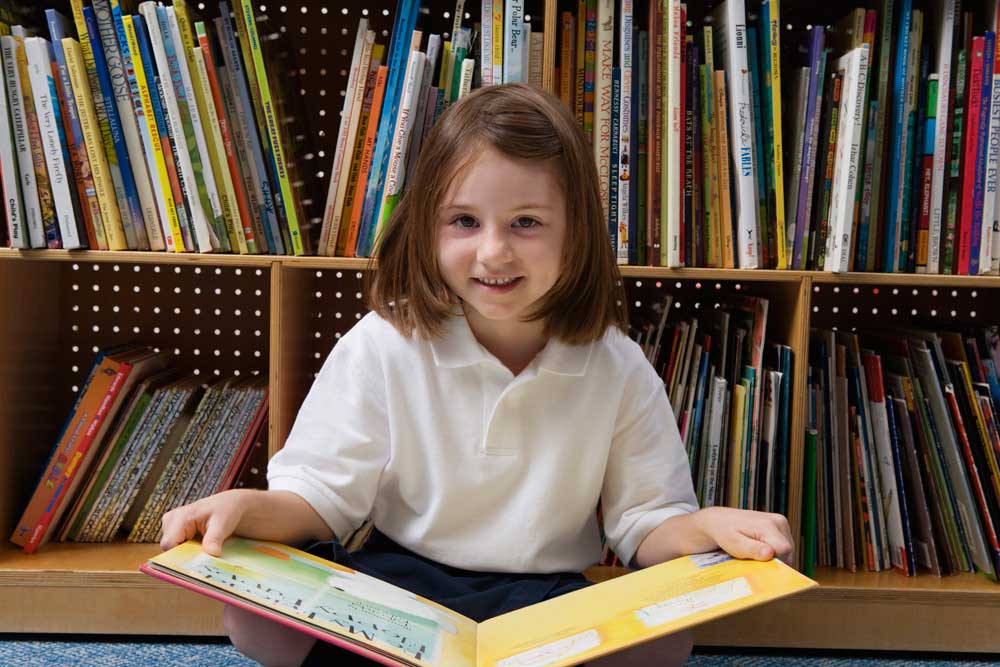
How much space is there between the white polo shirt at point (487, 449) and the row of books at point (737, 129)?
0.27 m

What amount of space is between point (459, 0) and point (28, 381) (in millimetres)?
923

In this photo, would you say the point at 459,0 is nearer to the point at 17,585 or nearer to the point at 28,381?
the point at 28,381

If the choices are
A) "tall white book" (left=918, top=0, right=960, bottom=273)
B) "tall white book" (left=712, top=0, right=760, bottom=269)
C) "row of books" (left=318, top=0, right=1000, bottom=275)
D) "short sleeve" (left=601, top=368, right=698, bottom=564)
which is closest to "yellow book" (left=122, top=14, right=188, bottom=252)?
"row of books" (left=318, top=0, right=1000, bottom=275)

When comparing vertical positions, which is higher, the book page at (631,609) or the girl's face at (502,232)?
the girl's face at (502,232)

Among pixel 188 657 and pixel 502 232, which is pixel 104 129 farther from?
pixel 188 657

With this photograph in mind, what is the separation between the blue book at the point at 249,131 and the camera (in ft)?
4.05

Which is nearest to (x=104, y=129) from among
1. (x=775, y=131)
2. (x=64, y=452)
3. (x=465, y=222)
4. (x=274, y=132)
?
(x=274, y=132)

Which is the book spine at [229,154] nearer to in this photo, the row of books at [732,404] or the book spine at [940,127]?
the row of books at [732,404]

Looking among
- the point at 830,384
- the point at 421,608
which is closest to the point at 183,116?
the point at 421,608

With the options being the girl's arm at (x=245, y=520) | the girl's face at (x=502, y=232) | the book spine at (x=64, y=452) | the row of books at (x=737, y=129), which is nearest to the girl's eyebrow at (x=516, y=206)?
the girl's face at (x=502, y=232)

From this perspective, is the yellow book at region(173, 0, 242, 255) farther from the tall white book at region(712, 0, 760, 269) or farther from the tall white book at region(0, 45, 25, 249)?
the tall white book at region(712, 0, 760, 269)

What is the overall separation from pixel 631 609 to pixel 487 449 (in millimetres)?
320

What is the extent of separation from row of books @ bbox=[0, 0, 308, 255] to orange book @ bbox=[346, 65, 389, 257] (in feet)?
0.26

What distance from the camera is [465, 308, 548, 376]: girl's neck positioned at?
108 centimetres
